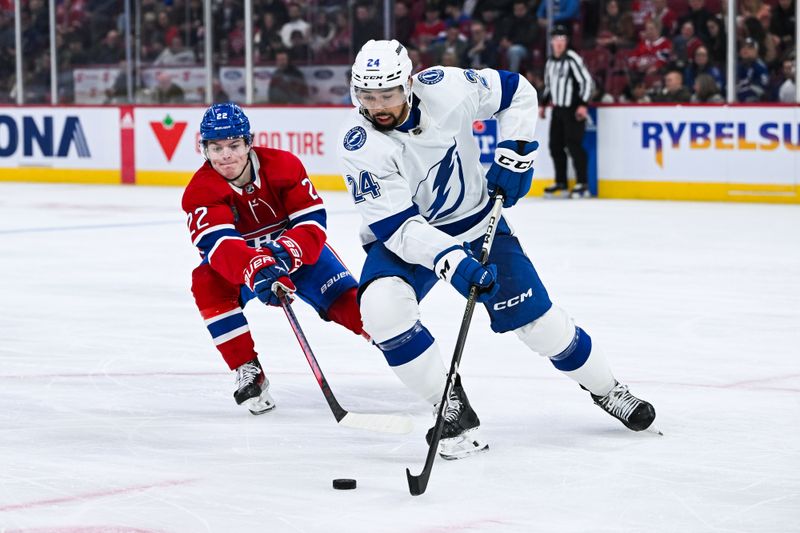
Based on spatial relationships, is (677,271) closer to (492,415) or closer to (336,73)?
(492,415)

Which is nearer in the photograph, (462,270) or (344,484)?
(344,484)

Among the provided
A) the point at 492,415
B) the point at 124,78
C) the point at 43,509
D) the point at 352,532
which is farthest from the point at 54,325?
the point at 124,78

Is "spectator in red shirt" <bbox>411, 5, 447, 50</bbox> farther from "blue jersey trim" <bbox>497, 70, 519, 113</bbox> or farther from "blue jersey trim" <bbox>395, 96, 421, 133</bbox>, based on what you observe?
"blue jersey trim" <bbox>395, 96, 421, 133</bbox>

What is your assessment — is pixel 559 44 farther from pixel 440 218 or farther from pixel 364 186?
pixel 364 186

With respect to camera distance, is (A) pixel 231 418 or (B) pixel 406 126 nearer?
(B) pixel 406 126

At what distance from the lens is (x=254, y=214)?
379cm

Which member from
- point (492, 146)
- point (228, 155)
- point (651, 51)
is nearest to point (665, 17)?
point (651, 51)

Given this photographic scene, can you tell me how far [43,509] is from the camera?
2674mm


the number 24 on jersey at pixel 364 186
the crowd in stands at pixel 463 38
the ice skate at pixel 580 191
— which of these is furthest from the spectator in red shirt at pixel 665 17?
the number 24 on jersey at pixel 364 186

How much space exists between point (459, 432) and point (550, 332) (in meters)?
0.34

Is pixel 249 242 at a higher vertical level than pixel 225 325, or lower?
higher

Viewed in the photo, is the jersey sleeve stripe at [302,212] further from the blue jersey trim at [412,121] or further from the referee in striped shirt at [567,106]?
the referee in striped shirt at [567,106]

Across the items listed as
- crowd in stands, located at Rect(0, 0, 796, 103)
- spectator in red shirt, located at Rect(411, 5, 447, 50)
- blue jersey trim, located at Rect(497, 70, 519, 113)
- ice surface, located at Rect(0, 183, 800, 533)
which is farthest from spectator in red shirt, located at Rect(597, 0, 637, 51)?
blue jersey trim, located at Rect(497, 70, 519, 113)

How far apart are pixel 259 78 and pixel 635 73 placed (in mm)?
3516
